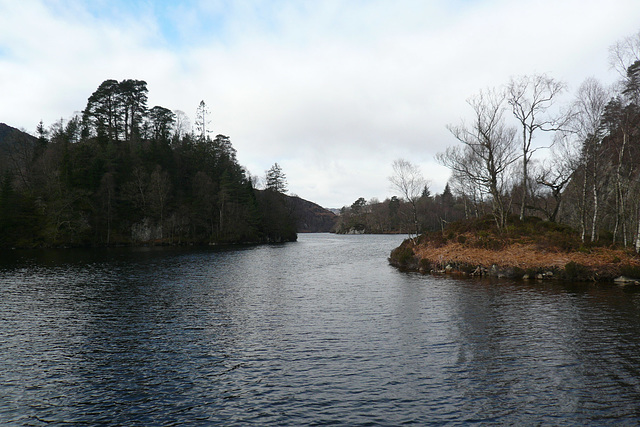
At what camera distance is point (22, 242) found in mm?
65312

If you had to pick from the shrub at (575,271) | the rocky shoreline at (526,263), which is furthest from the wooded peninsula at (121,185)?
the shrub at (575,271)

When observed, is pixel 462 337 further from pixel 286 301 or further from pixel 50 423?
pixel 50 423

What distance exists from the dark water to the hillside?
372 centimetres

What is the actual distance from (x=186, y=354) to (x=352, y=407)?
657 centimetres

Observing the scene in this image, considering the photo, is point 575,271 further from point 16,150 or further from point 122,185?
point 16,150

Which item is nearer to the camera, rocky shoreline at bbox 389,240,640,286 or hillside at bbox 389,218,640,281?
rocky shoreline at bbox 389,240,640,286

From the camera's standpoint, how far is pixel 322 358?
39.6ft

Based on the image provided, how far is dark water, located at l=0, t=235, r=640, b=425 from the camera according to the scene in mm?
8516

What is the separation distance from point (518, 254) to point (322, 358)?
24.9 meters

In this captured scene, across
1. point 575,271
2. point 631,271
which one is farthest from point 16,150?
point 631,271

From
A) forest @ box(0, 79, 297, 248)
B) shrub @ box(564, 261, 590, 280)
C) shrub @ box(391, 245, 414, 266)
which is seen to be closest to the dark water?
shrub @ box(564, 261, 590, 280)

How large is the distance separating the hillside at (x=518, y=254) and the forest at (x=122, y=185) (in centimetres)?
5993

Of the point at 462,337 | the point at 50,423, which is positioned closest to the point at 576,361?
the point at 462,337

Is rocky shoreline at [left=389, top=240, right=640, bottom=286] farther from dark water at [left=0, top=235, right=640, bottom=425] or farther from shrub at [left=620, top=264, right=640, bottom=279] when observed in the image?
dark water at [left=0, top=235, right=640, bottom=425]
